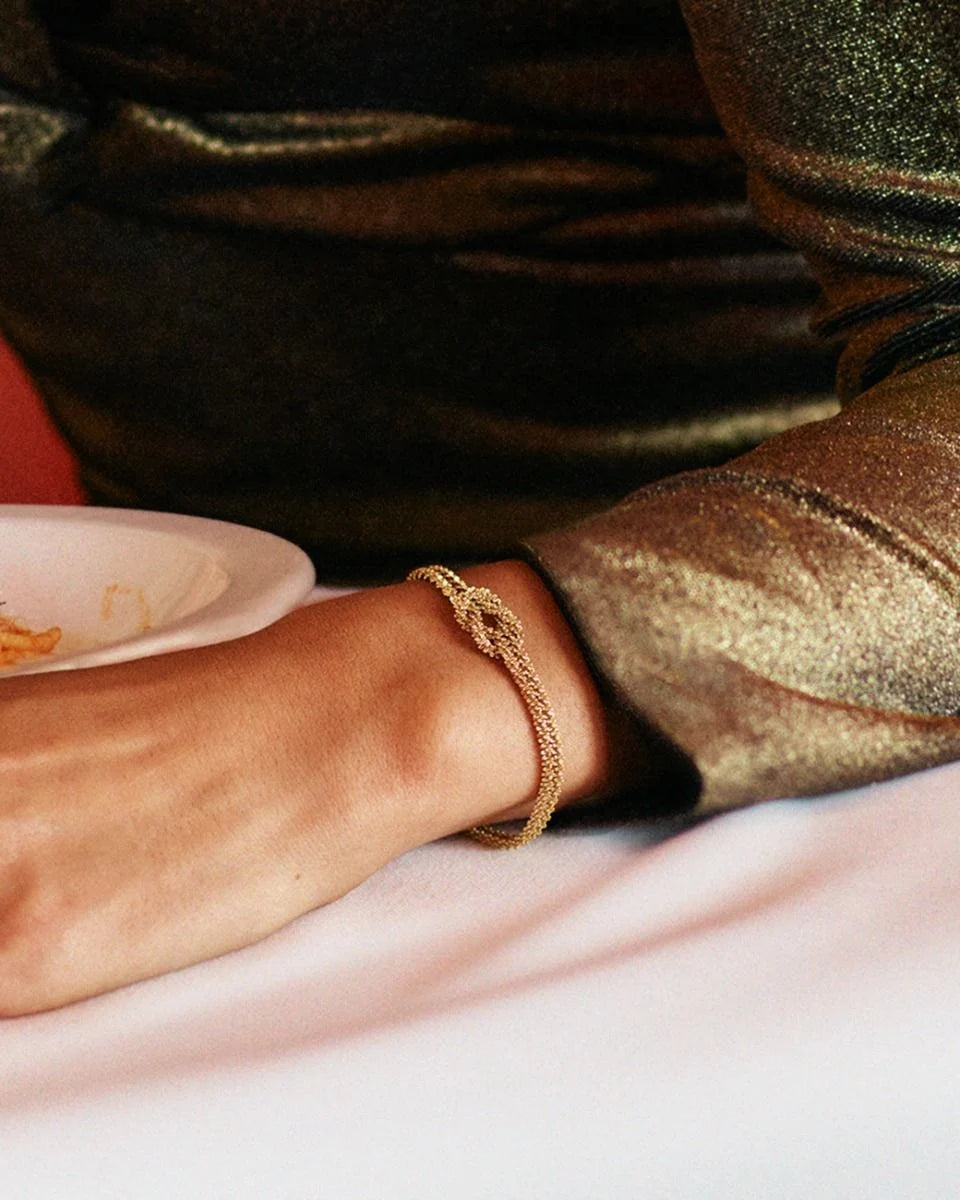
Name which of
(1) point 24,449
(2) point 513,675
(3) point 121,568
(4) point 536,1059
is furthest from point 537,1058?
(1) point 24,449

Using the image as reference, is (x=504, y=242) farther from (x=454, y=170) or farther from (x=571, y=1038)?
(x=571, y=1038)

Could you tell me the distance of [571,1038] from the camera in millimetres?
263

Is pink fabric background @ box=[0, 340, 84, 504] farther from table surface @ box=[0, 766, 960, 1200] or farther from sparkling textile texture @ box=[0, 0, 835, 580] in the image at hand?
table surface @ box=[0, 766, 960, 1200]

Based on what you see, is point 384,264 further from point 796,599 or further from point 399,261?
point 796,599

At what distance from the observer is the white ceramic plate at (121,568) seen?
1.53ft

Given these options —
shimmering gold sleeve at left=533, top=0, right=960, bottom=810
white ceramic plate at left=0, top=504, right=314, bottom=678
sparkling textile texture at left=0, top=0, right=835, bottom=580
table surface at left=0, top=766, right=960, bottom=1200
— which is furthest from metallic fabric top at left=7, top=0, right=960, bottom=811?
table surface at left=0, top=766, right=960, bottom=1200

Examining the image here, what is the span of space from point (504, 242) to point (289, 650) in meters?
0.40

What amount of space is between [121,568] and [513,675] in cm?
22

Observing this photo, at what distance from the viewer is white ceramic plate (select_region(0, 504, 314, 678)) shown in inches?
18.4

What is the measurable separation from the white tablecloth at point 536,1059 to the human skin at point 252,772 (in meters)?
0.01

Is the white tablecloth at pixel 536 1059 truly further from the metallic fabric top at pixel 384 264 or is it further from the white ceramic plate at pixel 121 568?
the metallic fabric top at pixel 384 264

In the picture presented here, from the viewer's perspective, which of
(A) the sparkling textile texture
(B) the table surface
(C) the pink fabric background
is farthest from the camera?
(C) the pink fabric background

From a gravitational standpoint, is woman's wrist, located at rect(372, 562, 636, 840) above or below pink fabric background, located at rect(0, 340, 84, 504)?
above

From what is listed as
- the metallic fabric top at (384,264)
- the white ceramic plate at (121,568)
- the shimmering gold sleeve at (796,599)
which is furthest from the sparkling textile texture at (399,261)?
the shimmering gold sleeve at (796,599)
